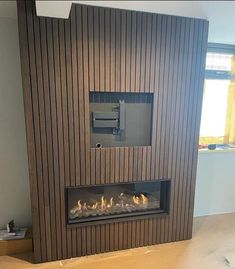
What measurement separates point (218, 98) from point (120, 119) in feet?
5.71

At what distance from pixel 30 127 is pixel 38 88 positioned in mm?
350

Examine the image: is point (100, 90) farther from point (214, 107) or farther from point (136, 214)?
point (214, 107)

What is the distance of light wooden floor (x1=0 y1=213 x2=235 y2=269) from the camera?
2180mm

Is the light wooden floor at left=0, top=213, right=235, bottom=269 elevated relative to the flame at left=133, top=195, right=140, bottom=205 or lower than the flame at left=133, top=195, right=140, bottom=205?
lower

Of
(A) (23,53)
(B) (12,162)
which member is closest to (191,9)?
(A) (23,53)

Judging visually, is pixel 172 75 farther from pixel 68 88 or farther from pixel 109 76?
pixel 68 88

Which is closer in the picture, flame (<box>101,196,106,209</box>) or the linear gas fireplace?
the linear gas fireplace

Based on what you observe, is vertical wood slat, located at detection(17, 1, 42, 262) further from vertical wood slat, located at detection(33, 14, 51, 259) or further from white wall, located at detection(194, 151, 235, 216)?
white wall, located at detection(194, 151, 235, 216)

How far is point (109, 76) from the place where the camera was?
6.89 ft

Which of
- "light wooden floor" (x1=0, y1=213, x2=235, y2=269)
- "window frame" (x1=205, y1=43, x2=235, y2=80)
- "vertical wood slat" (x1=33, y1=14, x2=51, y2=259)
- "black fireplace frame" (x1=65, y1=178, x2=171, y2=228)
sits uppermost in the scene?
"window frame" (x1=205, y1=43, x2=235, y2=80)

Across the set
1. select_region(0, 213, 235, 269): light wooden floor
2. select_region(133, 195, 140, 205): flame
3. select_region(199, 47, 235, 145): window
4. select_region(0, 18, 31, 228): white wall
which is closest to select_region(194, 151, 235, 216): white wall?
select_region(199, 47, 235, 145): window

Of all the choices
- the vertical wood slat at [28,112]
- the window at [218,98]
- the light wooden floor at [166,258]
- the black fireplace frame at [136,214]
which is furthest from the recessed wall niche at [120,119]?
the window at [218,98]

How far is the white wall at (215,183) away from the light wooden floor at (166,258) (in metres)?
0.56

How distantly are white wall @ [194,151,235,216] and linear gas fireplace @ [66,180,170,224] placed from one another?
2.76 ft
